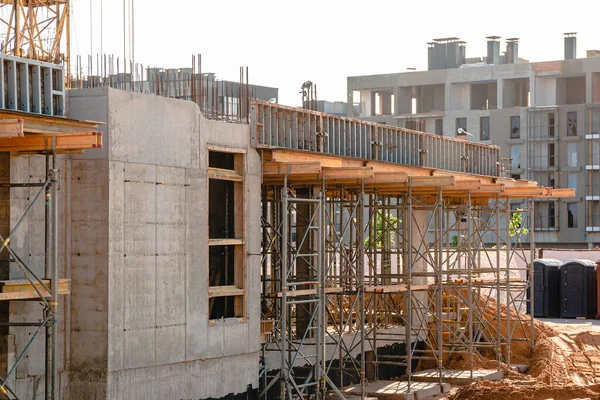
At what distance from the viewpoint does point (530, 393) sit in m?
26.0

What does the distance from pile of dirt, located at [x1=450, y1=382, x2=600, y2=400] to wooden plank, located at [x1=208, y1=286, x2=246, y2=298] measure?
653cm

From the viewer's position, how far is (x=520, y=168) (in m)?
90.2

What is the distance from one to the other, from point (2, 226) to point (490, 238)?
248 ft

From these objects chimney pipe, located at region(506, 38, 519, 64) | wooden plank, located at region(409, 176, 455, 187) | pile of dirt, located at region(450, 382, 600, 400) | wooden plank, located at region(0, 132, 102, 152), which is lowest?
pile of dirt, located at region(450, 382, 600, 400)

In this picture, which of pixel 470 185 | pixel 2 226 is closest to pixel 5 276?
pixel 2 226

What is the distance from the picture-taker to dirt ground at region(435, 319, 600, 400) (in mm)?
25922

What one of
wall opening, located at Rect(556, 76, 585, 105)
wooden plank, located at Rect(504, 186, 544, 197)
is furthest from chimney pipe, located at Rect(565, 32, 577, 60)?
wooden plank, located at Rect(504, 186, 544, 197)

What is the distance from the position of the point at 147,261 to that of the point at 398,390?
9506 mm

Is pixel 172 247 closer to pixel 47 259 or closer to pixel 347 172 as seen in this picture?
pixel 47 259

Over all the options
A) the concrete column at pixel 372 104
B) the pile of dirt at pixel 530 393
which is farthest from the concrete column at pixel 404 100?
the pile of dirt at pixel 530 393

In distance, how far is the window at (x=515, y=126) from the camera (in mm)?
90312

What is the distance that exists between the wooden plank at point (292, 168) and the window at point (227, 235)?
0.93m

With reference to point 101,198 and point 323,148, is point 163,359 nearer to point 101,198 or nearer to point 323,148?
point 101,198

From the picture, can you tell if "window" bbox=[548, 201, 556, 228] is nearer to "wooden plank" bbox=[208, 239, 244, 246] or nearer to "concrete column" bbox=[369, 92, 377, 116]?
"concrete column" bbox=[369, 92, 377, 116]
